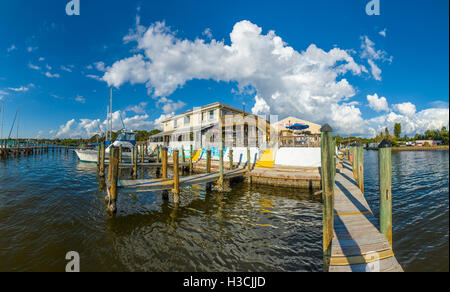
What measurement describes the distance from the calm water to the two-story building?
529 inches

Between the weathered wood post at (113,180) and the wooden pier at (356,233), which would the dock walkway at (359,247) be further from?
the weathered wood post at (113,180)

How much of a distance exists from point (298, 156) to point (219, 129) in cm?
1301

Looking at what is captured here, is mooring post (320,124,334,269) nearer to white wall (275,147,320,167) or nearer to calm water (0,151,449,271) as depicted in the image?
calm water (0,151,449,271)

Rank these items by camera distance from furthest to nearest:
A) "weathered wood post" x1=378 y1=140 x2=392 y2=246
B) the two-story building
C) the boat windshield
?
the boat windshield, the two-story building, "weathered wood post" x1=378 y1=140 x2=392 y2=246

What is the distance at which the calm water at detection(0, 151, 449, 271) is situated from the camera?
5.09 m

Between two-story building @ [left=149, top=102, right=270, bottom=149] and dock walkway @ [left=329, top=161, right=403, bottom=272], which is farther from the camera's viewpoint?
two-story building @ [left=149, top=102, right=270, bottom=149]

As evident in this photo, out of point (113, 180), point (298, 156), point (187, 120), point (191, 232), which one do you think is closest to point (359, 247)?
point (191, 232)

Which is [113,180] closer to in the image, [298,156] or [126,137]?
[298,156]

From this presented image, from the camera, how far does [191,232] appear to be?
6.93m

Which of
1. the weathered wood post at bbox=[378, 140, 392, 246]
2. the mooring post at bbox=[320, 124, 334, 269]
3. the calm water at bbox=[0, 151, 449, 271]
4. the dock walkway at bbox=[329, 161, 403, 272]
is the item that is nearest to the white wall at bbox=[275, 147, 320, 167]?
the calm water at bbox=[0, 151, 449, 271]

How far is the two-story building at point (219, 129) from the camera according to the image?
25603 millimetres

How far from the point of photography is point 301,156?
1756cm
